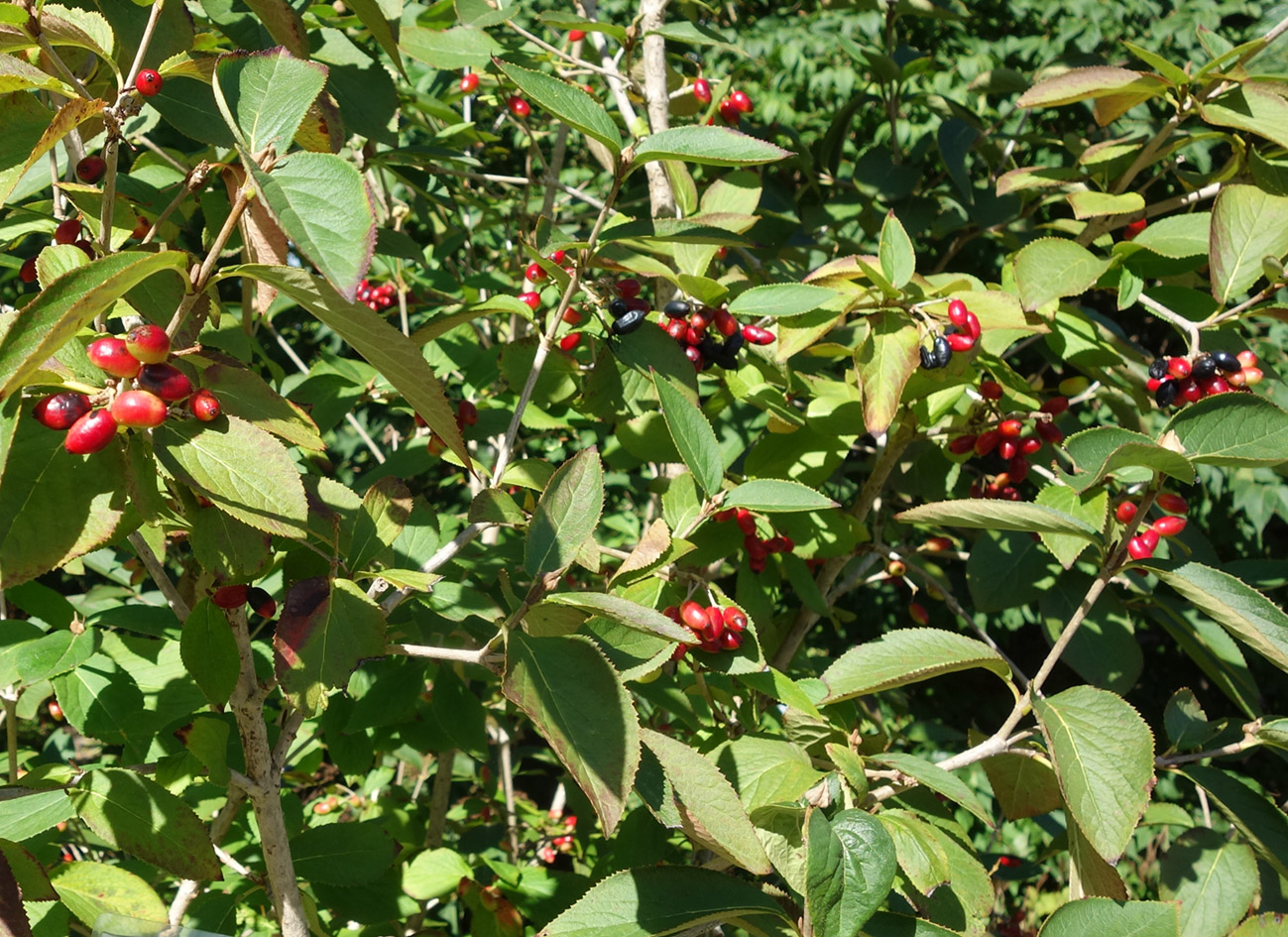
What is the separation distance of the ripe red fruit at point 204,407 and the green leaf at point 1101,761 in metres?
0.96

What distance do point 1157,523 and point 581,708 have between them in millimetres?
Result: 1091

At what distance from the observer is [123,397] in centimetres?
75

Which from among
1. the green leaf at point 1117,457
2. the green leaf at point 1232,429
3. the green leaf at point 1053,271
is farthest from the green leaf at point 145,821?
the green leaf at point 1053,271

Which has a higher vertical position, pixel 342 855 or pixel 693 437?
pixel 693 437

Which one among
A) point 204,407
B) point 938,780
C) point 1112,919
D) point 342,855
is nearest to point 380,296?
point 342,855

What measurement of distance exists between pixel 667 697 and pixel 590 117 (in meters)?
0.91

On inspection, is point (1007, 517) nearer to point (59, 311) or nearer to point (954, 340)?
point (954, 340)

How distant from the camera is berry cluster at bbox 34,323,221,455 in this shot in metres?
0.74

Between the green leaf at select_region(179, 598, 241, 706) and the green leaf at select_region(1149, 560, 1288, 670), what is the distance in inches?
44.2

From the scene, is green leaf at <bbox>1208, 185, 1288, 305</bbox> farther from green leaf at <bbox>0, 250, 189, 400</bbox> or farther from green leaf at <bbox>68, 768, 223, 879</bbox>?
green leaf at <bbox>68, 768, 223, 879</bbox>

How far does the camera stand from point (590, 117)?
104 cm

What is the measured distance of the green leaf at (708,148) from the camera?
983 millimetres

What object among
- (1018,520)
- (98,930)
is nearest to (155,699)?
(98,930)

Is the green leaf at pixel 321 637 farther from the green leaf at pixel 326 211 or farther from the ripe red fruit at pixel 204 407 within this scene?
the green leaf at pixel 326 211
